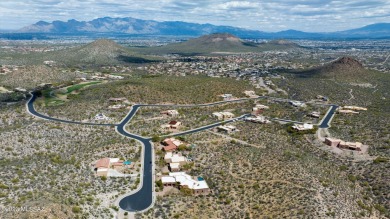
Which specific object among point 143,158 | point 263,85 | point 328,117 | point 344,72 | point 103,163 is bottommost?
point 143,158

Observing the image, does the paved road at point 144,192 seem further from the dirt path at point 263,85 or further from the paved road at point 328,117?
the dirt path at point 263,85

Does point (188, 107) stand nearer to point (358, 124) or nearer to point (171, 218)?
point (358, 124)

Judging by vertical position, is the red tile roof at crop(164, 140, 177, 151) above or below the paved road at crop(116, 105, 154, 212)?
above

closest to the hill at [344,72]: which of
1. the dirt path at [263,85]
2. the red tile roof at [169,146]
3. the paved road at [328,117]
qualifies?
the dirt path at [263,85]

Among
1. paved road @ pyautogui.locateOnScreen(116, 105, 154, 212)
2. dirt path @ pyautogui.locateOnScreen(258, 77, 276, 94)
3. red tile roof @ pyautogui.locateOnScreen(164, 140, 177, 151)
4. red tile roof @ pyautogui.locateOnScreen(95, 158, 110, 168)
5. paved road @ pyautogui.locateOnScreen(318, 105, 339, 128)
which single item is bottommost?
paved road @ pyautogui.locateOnScreen(116, 105, 154, 212)

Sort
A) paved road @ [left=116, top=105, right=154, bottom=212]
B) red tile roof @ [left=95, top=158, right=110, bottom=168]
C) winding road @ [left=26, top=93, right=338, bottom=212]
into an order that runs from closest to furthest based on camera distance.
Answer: paved road @ [left=116, top=105, right=154, bottom=212] < winding road @ [left=26, top=93, right=338, bottom=212] < red tile roof @ [left=95, top=158, right=110, bottom=168]

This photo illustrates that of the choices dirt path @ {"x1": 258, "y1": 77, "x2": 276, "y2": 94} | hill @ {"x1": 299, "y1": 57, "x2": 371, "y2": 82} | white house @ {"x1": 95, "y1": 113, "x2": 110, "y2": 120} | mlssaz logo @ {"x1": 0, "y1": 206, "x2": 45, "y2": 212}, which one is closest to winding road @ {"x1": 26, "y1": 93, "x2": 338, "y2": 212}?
white house @ {"x1": 95, "y1": 113, "x2": 110, "y2": 120}

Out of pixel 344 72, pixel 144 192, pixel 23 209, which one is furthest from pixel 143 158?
pixel 344 72

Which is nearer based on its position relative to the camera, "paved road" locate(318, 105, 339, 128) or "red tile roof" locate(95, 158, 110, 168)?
"red tile roof" locate(95, 158, 110, 168)

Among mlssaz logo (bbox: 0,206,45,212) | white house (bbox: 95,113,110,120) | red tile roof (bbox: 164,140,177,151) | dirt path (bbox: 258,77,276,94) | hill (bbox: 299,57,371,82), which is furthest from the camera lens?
hill (bbox: 299,57,371,82)

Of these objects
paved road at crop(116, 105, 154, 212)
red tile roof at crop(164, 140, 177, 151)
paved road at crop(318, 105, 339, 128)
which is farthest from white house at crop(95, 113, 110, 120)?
paved road at crop(318, 105, 339, 128)

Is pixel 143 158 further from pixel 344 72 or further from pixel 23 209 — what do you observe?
pixel 344 72

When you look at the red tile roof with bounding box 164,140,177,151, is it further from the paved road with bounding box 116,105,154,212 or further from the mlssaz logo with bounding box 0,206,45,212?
the mlssaz logo with bounding box 0,206,45,212
